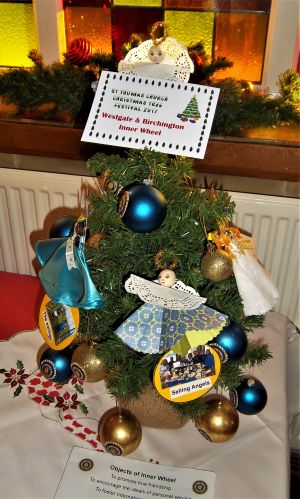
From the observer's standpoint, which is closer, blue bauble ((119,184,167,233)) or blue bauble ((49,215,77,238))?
blue bauble ((119,184,167,233))

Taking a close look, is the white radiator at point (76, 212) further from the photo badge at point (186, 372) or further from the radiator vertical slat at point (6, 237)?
the photo badge at point (186, 372)

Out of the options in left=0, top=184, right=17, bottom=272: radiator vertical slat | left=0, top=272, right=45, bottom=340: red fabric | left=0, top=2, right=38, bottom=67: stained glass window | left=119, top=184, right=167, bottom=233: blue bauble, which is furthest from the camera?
left=0, top=2, right=38, bottom=67: stained glass window

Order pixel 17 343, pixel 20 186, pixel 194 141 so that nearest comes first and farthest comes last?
pixel 194 141, pixel 17 343, pixel 20 186

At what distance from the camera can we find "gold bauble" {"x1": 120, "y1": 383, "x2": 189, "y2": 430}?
2.60 feet

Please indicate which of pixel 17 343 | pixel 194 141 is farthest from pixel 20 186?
pixel 194 141

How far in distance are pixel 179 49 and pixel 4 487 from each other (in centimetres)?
71

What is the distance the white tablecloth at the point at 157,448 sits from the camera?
0.73 metres

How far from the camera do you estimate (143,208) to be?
A: 0.62m

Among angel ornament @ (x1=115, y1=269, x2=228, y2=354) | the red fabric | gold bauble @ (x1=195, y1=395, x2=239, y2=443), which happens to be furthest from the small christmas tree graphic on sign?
the red fabric

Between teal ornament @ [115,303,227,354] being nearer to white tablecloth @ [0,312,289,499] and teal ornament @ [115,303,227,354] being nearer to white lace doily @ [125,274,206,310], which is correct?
white lace doily @ [125,274,206,310]

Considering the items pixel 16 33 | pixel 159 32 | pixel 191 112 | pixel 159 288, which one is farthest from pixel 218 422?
pixel 16 33

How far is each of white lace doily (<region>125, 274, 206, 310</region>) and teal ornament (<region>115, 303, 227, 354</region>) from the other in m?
0.03

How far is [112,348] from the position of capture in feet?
2.36

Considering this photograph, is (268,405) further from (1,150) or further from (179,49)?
(1,150)
